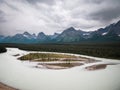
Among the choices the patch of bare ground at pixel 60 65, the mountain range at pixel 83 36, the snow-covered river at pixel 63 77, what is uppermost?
the mountain range at pixel 83 36

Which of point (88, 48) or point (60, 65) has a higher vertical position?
point (88, 48)

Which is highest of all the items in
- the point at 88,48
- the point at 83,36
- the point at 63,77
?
the point at 83,36

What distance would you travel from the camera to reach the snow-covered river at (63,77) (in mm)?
3135

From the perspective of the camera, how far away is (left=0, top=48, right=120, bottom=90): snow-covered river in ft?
10.3

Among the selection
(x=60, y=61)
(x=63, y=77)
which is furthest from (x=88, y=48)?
(x=63, y=77)

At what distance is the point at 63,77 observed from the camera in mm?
3172

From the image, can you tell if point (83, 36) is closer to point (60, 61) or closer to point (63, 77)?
point (60, 61)

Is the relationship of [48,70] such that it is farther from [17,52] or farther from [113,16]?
[113,16]

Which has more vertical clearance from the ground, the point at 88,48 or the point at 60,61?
the point at 88,48

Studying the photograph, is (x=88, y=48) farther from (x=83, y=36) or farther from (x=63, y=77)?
(x=63, y=77)

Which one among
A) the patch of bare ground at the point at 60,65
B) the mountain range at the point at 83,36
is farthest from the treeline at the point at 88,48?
the patch of bare ground at the point at 60,65

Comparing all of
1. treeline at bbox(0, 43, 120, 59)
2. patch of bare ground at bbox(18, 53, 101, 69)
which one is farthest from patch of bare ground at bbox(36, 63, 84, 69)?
treeline at bbox(0, 43, 120, 59)

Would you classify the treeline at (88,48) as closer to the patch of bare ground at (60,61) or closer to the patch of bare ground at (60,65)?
the patch of bare ground at (60,61)

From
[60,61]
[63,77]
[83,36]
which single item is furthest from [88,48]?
[63,77]
